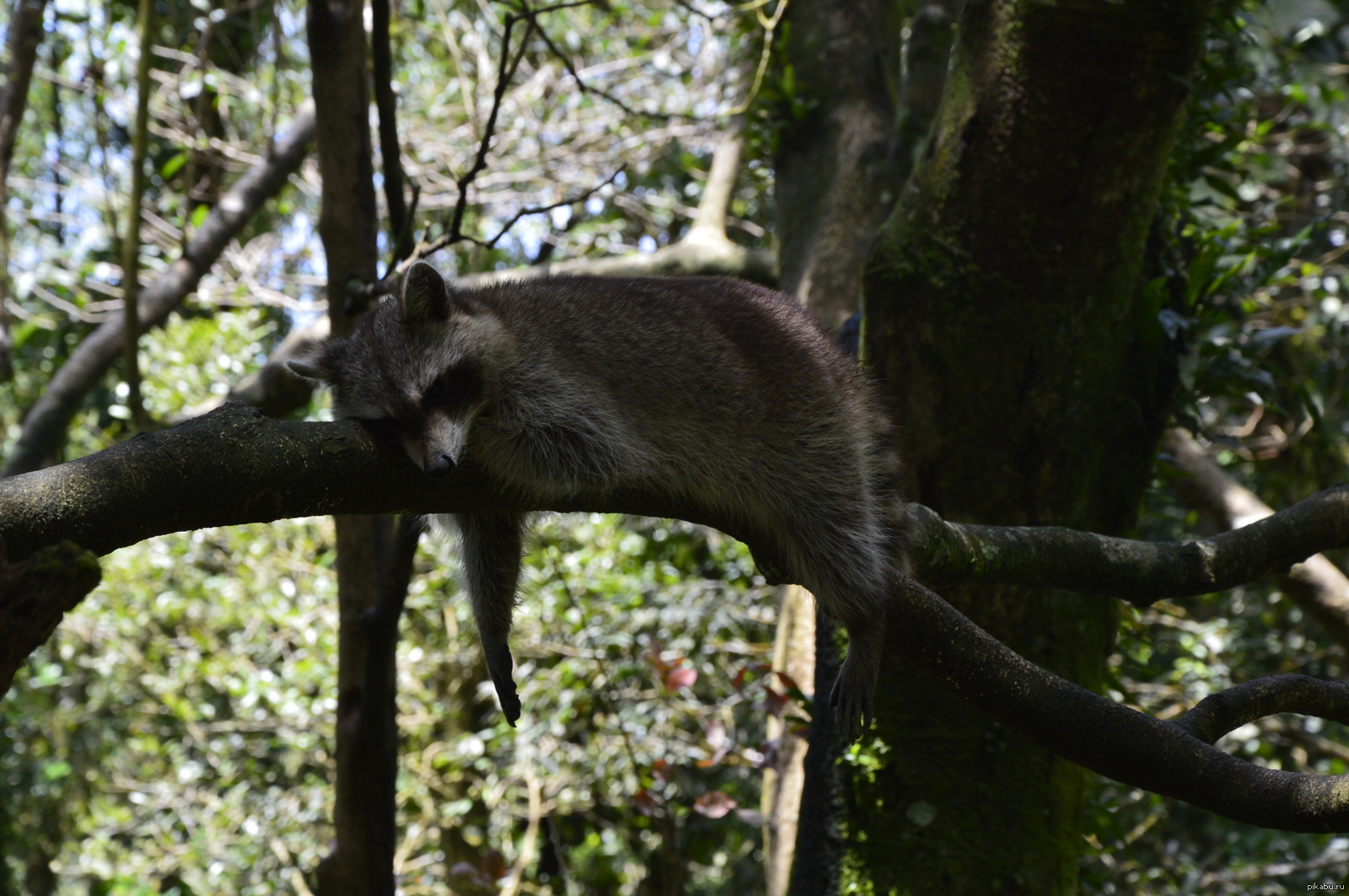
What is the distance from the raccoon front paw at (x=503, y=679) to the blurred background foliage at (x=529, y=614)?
1.60 meters

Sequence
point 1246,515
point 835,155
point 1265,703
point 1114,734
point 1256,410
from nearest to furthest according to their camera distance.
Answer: point 1114,734, point 1265,703, point 1246,515, point 835,155, point 1256,410

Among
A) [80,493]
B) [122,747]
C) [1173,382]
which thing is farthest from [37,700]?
[1173,382]

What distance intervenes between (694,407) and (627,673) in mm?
3090

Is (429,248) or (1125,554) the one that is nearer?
(1125,554)

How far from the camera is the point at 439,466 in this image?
211cm

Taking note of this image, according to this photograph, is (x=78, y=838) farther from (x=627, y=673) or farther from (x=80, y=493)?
(x=80, y=493)

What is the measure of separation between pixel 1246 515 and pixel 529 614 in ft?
13.1

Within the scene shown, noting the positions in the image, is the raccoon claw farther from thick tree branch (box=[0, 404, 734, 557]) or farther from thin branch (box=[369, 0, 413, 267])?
thin branch (box=[369, 0, 413, 267])

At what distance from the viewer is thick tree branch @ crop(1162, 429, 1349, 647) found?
4371 mm

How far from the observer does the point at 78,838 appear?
340 inches

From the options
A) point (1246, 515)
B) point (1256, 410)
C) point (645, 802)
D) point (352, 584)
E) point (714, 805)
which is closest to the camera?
point (352, 584)

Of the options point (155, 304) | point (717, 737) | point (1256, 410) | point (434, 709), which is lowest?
point (434, 709)

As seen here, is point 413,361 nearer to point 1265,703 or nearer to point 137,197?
point 137,197

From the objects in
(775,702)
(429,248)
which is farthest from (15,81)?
(775,702)
